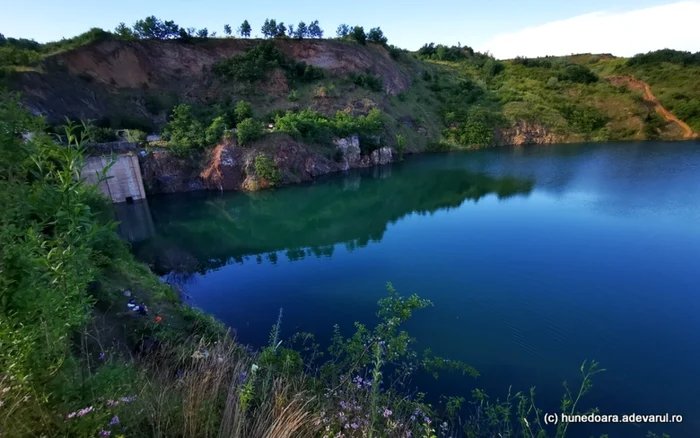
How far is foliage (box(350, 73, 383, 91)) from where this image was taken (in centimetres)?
4834

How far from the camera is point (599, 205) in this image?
22797 mm

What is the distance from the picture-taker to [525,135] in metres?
53.8

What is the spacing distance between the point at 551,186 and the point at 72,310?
104ft

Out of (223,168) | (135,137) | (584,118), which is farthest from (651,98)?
(135,137)

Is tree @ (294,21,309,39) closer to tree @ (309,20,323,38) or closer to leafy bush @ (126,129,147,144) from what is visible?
tree @ (309,20,323,38)

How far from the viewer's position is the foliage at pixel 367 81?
48.3m

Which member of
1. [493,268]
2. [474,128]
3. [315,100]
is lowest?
[493,268]

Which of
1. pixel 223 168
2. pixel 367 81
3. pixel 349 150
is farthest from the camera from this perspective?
pixel 367 81

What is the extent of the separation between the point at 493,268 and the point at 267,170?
2225 cm

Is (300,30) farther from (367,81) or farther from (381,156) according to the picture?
(381,156)

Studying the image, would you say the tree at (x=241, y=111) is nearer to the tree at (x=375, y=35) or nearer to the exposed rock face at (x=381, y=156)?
the exposed rock face at (x=381, y=156)

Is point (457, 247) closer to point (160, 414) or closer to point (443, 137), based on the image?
point (160, 414)

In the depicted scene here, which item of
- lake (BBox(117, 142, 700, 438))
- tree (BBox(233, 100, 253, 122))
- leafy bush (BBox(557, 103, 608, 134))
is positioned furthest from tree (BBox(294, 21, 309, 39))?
leafy bush (BBox(557, 103, 608, 134))

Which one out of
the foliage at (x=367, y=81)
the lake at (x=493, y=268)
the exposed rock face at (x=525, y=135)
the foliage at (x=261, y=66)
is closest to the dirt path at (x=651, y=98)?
the exposed rock face at (x=525, y=135)
